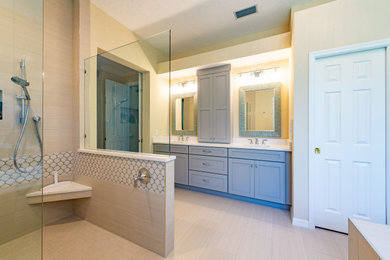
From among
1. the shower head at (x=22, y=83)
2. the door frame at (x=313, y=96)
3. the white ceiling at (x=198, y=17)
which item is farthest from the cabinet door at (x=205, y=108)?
the shower head at (x=22, y=83)

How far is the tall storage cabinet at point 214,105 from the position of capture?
2.86 metres

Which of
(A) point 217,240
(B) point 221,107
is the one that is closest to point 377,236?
(A) point 217,240

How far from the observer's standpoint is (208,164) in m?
2.76

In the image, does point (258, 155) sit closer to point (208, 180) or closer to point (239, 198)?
point (239, 198)

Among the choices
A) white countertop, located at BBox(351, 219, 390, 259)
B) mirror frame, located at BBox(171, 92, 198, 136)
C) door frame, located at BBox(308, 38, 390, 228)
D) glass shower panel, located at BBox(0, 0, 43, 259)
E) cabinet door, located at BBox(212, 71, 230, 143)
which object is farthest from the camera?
mirror frame, located at BBox(171, 92, 198, 136)

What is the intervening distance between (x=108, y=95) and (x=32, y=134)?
91cm

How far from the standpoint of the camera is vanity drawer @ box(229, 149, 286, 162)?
2.22 metres

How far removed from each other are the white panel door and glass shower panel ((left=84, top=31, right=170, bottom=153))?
198 cm

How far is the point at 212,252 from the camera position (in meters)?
1.43

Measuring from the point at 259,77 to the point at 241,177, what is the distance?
1.88m

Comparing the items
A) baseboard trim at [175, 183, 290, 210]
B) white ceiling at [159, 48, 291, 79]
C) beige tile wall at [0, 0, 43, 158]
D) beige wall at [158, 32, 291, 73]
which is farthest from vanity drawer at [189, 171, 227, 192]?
beige tile wall at [0, 0, 43, 158]

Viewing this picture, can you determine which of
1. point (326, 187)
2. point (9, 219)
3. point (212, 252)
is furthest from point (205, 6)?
point (9, 219)

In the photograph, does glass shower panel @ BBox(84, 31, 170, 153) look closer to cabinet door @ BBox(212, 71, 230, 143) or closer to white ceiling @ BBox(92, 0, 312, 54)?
white ceiling @ BBox(92, 0, 312, 54)

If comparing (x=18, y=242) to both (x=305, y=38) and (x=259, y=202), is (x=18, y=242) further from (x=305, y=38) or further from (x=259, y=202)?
(x=305, y=38)
